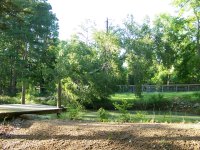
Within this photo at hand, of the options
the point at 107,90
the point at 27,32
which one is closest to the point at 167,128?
the point at 107,90

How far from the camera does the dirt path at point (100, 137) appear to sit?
467cm

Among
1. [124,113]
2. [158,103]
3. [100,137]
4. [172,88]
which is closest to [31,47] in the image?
[158,103]

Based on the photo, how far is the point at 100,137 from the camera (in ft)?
17.0

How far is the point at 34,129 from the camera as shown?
6.29 meters

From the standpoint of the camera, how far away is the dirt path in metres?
4.67

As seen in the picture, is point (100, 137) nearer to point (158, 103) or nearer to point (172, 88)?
point (158, 103)

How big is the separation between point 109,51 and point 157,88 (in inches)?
436

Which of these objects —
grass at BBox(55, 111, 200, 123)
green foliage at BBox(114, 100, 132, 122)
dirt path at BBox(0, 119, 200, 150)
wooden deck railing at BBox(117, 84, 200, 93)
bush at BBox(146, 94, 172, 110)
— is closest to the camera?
dirt path at BBox(0, 119, 200, 150)

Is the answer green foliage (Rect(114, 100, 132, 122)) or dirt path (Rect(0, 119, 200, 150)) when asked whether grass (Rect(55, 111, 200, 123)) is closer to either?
green foliage (Rect(114, 100, 132, 122))

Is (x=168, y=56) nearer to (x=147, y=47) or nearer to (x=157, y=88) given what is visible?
(x=157, y=88)

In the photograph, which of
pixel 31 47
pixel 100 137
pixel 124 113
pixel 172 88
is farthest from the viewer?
pixel 172 88

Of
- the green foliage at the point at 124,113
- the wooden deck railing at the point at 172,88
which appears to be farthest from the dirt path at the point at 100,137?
the wooden deck railing at the point at 172,88

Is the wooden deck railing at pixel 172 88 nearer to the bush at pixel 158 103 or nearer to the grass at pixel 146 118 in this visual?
the bush at pixel 158 103

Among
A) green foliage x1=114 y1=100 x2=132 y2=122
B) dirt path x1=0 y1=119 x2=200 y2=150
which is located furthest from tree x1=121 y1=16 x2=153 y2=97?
dirt path x1=0 y1=119 x2=200 y2=150
